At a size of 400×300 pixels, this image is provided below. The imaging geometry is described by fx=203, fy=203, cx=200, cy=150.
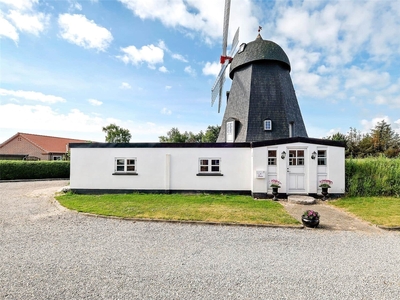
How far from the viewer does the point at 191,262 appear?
367cm

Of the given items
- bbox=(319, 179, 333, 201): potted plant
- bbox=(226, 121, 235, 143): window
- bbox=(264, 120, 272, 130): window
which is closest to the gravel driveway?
bbox=(319, 179, 333, 201): potted plant

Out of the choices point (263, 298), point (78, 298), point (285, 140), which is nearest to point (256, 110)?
point (285, 140)

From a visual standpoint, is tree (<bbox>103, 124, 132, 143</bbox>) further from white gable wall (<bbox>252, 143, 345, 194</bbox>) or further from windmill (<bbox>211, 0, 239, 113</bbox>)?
white gable wall (<bbox>252, 143, 345, 194</bbox>)

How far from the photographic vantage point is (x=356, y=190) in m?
9.52

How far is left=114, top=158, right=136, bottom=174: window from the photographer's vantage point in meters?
10.2

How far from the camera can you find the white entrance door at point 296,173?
9.34 m

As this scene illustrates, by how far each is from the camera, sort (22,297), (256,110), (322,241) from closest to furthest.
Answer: (22,297) < (322,241) < (256,110)

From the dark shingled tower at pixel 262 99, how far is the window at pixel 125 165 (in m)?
6.36

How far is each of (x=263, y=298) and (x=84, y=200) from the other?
8235mm

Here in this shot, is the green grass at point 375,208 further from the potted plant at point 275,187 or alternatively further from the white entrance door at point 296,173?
the potted plant at point 275,187

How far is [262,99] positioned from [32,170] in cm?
1966

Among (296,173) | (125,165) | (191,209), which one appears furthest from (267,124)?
(125,165)

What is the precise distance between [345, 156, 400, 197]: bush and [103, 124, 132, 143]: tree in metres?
30.9

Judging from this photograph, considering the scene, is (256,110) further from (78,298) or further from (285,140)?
(78,298)
